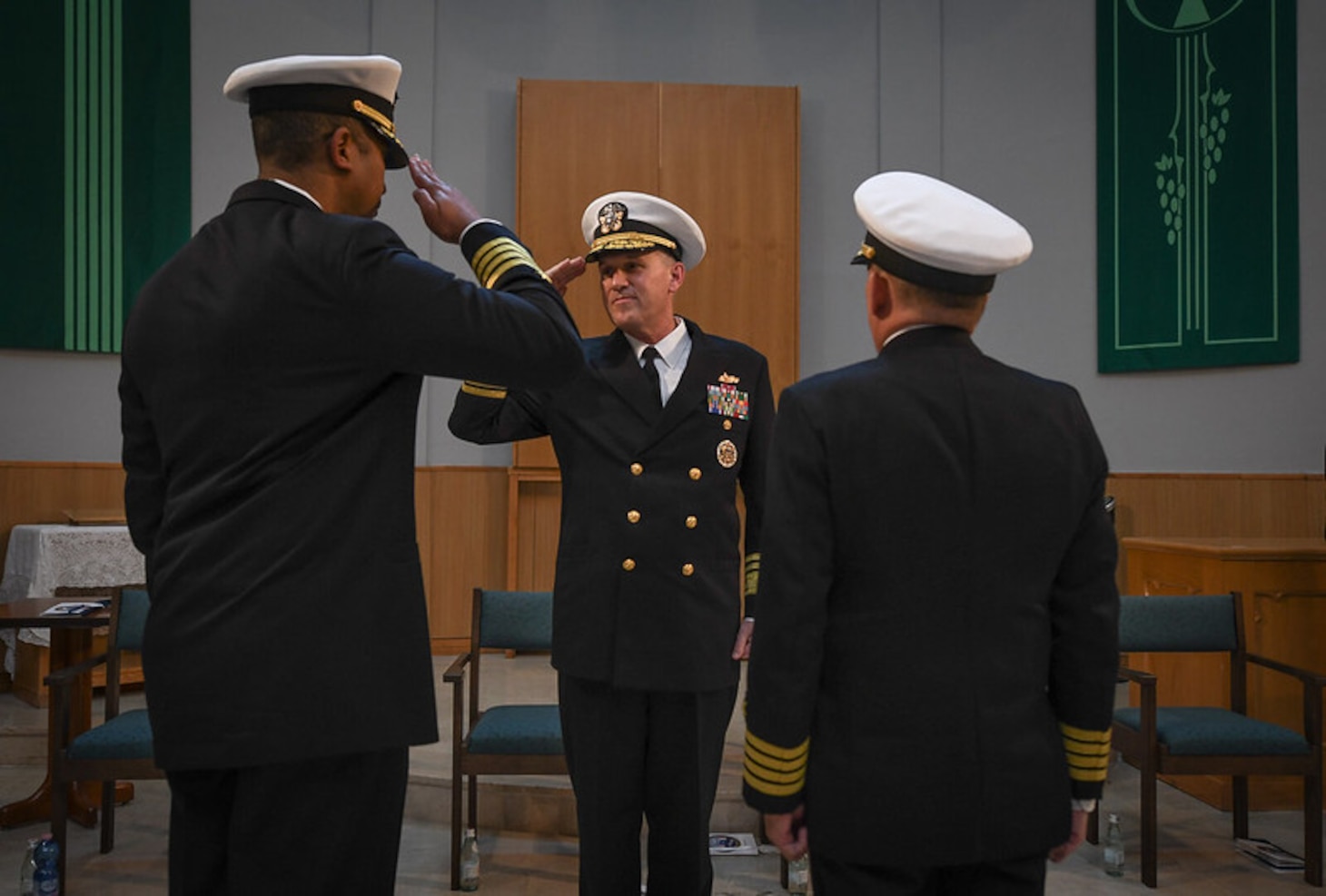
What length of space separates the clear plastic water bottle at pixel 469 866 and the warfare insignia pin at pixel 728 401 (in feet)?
5.83

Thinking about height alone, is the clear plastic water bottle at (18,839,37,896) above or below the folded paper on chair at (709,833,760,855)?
above

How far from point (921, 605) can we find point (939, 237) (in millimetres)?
484

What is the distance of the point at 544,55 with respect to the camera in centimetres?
671

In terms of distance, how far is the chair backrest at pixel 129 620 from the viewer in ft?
11.5

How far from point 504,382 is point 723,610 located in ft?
3.47

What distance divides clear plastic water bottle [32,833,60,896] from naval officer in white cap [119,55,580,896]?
7.14ft

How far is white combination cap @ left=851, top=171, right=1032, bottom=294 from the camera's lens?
1.39 metres

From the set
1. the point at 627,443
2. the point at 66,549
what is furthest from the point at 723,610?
the point at 66,549

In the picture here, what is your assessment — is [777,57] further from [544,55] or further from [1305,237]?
[1305,237]

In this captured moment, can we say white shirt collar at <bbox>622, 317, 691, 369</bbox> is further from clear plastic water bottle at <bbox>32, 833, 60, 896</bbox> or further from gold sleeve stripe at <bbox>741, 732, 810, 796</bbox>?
clear plastic water bottle at <bbox>32, 833, 60, 896</bbox>

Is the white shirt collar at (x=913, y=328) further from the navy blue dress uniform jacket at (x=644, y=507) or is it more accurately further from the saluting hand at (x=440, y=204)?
the navy blue dress uniform jacket at (x=644, y=507)

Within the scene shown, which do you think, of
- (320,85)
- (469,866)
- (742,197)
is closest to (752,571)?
(320,85)

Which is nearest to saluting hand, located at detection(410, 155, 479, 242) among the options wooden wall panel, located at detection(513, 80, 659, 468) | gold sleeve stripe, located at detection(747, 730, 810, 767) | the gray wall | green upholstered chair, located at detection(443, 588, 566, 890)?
gold sleeve stripe, located at detection(747, 730, 810, 767)

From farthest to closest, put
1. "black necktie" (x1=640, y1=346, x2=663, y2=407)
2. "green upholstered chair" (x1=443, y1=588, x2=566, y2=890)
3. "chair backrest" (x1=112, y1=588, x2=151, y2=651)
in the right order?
"chair backrest" (x1=112, y1=588, x2=151, y2=651), "green upholstered chair" (x1=443, y1=588, x2=566, y2=890), "black necktie" (x1=640, y1=346, x2=663, y2=407)
